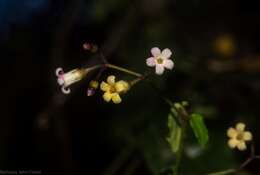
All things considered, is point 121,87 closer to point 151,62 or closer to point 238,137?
point 151,62

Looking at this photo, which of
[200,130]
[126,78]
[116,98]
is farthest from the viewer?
[126,78]

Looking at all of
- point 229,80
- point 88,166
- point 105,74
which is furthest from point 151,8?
point 88,166

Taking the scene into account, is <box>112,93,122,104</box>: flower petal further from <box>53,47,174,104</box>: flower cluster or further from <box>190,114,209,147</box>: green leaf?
<box>190,114,209,147</box>: green leaf

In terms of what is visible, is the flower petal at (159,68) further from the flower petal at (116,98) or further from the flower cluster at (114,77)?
the flower petal at (116,98)

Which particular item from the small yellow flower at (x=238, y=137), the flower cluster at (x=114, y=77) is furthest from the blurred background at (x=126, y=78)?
the flower cluster at (x=114, y=77)

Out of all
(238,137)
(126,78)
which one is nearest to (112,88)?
(238,137)

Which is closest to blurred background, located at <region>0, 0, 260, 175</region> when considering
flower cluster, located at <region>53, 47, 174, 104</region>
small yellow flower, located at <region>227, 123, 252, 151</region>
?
small yellow flower, located at <region>227, 123, 252, 151</region>
